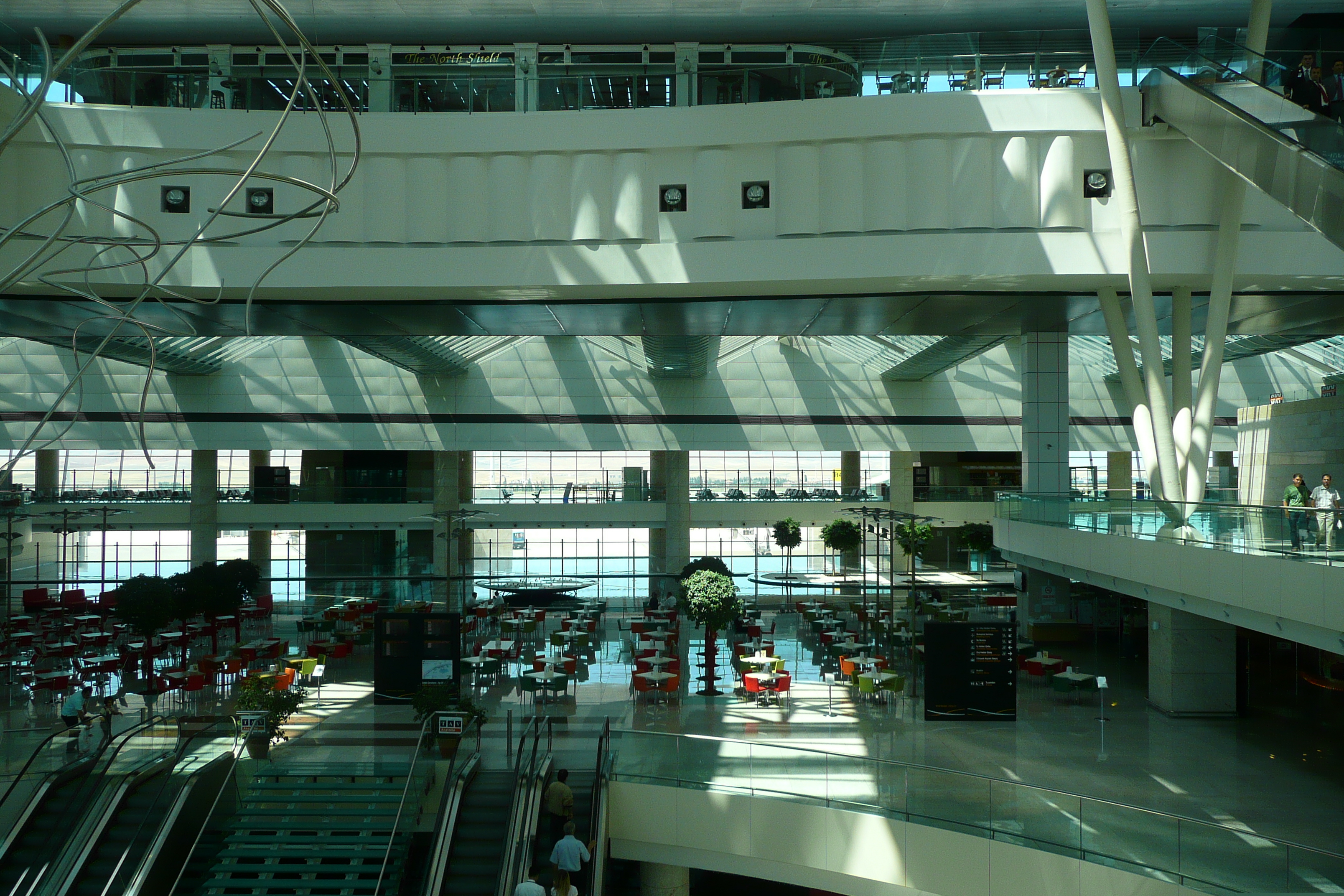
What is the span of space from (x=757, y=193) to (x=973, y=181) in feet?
10.4

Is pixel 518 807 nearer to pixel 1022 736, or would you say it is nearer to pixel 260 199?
pixel 1022 736

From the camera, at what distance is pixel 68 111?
49.0 feet

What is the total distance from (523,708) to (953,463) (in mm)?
30323

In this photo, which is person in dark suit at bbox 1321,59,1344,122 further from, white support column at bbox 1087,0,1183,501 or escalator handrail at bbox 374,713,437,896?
escalator handrail at bbox 374,713,437,896

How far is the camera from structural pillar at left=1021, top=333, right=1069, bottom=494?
18453 millimetres

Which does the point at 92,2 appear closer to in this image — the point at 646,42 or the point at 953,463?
the point at 646,42

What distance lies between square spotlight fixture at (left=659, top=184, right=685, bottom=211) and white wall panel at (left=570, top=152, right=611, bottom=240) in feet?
2.56

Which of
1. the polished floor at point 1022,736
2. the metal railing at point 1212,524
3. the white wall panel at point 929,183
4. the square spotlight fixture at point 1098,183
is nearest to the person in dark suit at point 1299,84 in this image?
the square spotlight fixture at point 1098,183

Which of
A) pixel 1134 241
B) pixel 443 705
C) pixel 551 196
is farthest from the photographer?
pixel 551 196

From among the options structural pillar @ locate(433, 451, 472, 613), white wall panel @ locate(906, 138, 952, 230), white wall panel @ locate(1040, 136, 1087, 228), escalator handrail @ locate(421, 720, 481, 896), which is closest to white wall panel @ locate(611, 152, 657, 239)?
white wall panel @ locate(906, 138, 952, 230)

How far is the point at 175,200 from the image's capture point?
15297mm

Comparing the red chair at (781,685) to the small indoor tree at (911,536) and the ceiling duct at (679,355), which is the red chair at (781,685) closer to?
the ceiling duct at (679,355)

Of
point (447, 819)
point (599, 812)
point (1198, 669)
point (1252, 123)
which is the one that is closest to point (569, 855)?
point (599, 812)

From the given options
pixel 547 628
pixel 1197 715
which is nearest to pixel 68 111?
pixel 547 628
